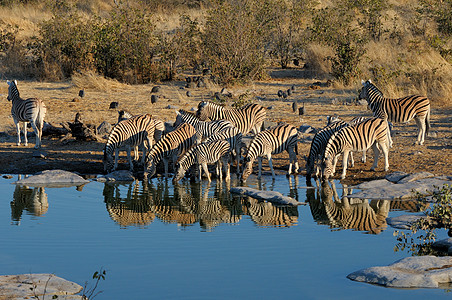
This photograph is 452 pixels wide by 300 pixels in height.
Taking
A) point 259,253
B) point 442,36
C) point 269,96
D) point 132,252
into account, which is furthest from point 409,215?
point 442,36

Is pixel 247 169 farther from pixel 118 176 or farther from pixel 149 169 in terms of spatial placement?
pixel 118 176

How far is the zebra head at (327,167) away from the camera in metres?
13.7

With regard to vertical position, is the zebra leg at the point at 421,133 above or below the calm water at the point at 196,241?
above

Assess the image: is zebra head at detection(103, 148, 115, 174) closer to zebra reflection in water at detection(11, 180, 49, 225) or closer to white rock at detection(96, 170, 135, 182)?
→ white rock at detection(96, 170, 135, 182)

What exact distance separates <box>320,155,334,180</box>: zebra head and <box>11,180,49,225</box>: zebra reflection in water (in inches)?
213

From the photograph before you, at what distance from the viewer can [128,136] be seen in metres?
14.9

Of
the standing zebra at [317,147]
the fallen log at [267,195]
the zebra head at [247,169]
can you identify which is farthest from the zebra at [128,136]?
the standing zebra at [317,147]

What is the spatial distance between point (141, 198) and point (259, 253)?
4228 mm

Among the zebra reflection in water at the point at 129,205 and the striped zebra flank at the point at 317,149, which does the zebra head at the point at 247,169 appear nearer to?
the striped zebra flank at the point at 317,149

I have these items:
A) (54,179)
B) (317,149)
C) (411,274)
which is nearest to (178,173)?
(54,179)

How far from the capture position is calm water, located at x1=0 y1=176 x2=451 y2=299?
25.9 feet

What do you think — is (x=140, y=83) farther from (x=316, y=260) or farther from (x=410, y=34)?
(x=316, y=260)

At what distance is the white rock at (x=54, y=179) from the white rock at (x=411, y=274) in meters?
7.58

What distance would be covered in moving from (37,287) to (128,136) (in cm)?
770
